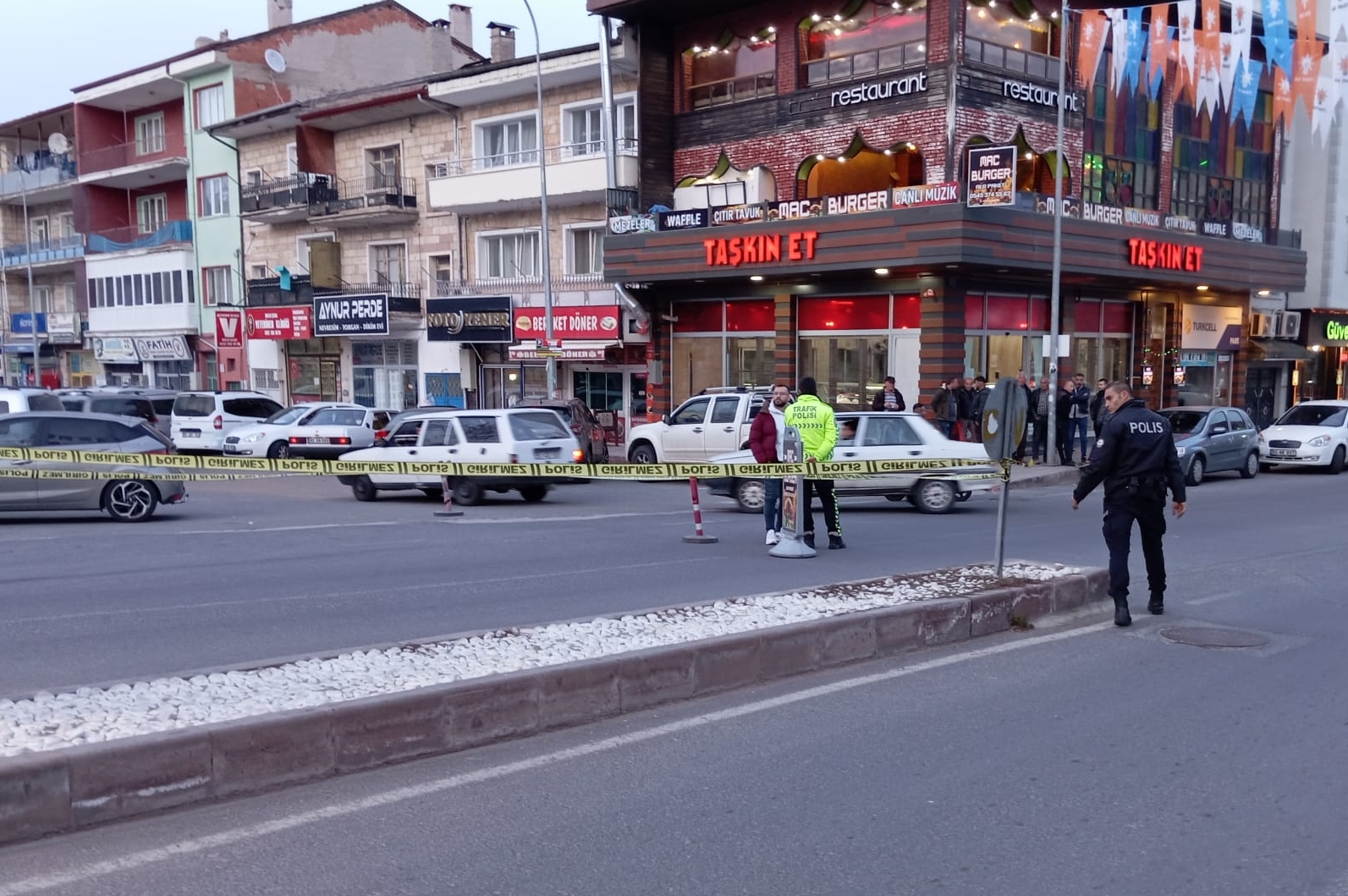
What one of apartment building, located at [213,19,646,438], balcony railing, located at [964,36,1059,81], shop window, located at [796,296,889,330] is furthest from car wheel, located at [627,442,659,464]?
balcony railing, located at [964,36,1059,81]

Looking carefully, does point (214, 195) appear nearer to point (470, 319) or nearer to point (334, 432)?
point (470, 319)

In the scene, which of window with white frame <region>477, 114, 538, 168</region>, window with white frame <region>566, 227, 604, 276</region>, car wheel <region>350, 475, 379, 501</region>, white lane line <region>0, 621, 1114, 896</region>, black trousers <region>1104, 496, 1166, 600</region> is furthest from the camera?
window with white frame <region>477, 114, 538, 168</region>

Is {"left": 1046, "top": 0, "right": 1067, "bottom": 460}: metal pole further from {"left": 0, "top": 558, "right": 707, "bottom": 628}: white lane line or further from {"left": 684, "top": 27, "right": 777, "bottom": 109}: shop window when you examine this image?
{"left": 0, "top": 558, "right": 707, "bottom": 628}: white lane line

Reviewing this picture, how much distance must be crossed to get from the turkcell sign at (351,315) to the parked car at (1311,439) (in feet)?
75.4

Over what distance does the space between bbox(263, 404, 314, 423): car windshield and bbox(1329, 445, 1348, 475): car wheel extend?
21870mm

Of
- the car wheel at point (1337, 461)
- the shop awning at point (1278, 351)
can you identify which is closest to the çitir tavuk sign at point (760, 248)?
the car wheel at point (1337, 461)

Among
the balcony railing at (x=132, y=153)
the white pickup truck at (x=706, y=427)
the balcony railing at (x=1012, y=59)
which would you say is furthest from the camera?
the balcony railing at (x=132, y=153)

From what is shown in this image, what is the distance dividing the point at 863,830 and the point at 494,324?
27170mm

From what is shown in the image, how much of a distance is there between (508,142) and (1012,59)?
1401 centimetres

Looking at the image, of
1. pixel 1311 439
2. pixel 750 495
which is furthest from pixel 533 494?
pixel 1311 439

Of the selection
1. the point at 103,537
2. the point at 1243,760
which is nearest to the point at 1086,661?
the point at 1243,760

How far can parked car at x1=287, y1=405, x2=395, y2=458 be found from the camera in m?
24.3

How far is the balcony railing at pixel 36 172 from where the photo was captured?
45750 millimetres

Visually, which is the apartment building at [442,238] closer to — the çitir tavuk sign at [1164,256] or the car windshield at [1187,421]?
the çitir tavuk sign at [1164,256]
